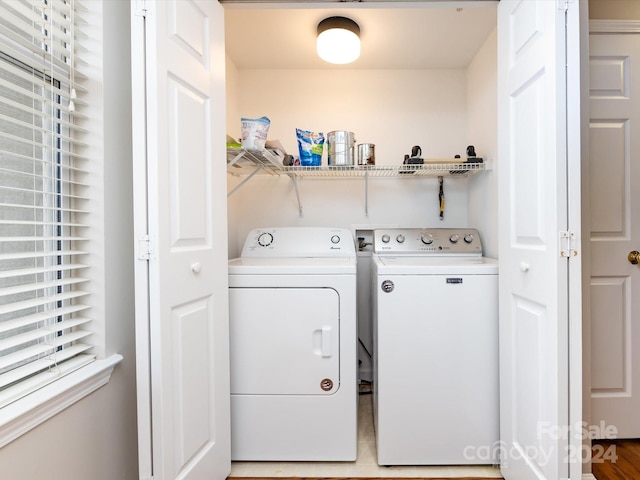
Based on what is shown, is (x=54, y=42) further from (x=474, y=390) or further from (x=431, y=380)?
(x=474, y=390)

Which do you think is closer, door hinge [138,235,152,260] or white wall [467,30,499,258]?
door hinge [138,235,152,260]

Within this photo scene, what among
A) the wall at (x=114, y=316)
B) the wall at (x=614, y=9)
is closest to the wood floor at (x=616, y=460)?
the wall at (x=114, y=316)

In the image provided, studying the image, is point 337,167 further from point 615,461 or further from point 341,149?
point 615,461

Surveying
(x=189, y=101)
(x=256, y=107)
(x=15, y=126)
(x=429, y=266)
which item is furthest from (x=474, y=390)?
(x=256, y=107)

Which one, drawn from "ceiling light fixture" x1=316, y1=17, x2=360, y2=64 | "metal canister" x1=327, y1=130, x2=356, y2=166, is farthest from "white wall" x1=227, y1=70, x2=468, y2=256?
"ceiling light fixture" x1=316, y1=17, x2=360, y2=64

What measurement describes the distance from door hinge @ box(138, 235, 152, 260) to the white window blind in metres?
0.20

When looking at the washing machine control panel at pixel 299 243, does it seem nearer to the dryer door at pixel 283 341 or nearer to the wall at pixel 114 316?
the dryer door at pixel 283 341

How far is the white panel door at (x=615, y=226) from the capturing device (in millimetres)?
1617

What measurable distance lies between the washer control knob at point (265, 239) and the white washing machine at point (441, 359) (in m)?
0.86

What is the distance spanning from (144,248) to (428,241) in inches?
64.4

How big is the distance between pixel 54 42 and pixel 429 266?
1589 millimetres

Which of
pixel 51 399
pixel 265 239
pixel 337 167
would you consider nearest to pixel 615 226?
pixel 337 167

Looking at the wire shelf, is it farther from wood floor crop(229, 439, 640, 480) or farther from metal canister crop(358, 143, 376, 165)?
wood floor crop(229, 439, 640, 480)

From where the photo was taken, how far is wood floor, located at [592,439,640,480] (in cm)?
143
